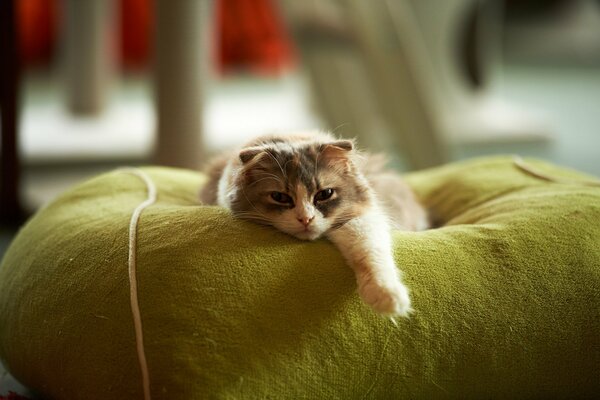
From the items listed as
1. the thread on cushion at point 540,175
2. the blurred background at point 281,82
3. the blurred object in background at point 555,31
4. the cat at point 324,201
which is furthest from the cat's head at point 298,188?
the blurred object in background at point 555,31

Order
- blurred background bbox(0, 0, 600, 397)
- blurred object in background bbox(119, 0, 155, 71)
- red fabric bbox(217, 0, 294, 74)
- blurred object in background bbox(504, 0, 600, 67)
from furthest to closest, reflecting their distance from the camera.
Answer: blurred object in background bbox(504, 0, 600, 67)
red fabric bbox(217, 0, 294, 74)
blurred object in background bbox(119, 0, 155, 71)
blurred background bbox(0, 0, 600, 397)

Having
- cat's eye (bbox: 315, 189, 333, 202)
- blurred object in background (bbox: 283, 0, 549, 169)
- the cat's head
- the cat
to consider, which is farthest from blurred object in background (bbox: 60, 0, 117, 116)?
cat's eye (bbox: 315, 189, 333, 202)

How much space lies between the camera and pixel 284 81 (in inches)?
214

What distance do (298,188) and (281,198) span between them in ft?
0.14

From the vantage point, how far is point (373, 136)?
12.2ft

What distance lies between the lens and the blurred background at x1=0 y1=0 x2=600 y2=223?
9.16ft

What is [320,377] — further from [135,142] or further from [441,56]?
[441,56]

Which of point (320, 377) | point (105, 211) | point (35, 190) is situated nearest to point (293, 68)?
point (35, 190)

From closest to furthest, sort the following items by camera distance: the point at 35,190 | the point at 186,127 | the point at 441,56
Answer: the point at 186,127
the point at 35,190
the point at 441,56

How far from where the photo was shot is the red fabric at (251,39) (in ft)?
16.9

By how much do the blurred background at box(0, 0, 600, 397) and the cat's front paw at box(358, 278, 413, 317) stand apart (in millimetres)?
700

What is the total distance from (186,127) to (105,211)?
3.95ft

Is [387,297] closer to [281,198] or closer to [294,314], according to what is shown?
[294,314]

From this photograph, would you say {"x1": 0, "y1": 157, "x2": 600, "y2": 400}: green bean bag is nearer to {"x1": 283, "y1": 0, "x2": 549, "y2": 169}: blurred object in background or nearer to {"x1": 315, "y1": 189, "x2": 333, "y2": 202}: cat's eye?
{"x1": 315, "y1": 189, "x2": 333, "y2": 202}: cat's eye
